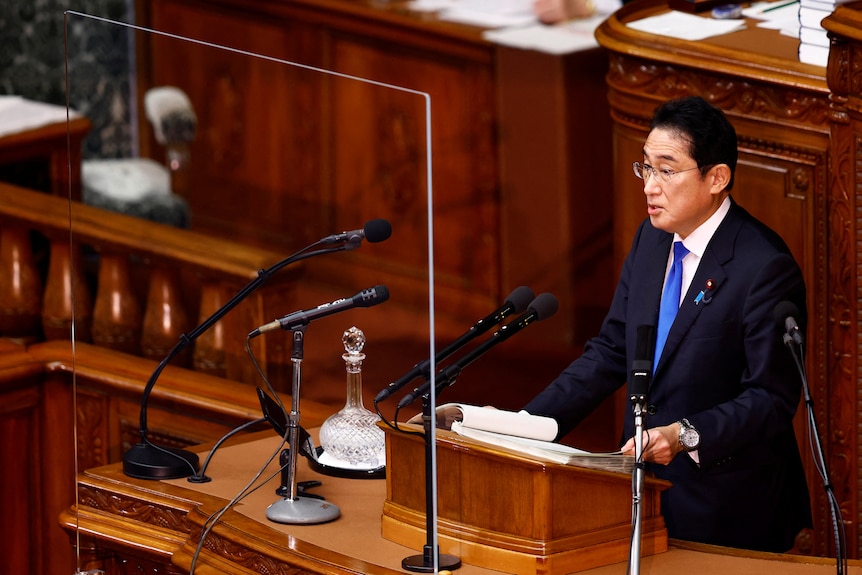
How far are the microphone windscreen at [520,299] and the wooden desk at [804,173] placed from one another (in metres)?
1.22

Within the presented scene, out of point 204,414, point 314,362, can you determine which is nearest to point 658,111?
point 314,362

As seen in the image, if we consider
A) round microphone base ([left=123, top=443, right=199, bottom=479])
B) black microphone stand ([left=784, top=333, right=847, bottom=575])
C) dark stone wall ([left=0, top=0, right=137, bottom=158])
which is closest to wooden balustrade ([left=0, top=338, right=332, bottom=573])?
round microphone base ([left=123, top=443, right=199, bottom=479])

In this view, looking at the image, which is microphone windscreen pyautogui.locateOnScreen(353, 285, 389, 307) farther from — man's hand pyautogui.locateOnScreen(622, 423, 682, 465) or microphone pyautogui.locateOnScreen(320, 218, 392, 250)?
man's hand pyautogui.locateOnScreen(622, 423, 682, 465)

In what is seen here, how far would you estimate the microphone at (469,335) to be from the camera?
268cm

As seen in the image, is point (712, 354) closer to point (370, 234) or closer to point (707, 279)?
point (707, 279)

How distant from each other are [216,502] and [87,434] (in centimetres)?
141

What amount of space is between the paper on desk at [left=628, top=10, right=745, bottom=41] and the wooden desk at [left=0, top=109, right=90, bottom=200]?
188 centimetres

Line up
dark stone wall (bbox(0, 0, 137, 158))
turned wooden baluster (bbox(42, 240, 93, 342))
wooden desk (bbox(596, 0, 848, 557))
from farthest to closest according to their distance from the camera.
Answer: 1. dark stone wall (bbox(0, 0, 137, 158))
2. turned wooden baluster (bbox(42, 240, 93, 342))
3. wooden desk (bbox(596, 0, 848, 557))

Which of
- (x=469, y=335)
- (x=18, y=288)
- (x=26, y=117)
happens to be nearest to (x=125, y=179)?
(x=26, y=117)

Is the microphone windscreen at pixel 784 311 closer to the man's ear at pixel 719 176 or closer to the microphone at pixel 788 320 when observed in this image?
the microphone at pixel 788 320

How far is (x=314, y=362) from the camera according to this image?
9.97 ft

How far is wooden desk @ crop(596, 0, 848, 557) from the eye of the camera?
383cm

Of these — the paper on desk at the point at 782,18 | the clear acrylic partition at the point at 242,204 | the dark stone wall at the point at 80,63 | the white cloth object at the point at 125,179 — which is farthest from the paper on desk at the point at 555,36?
the dark stone wall at the point at 80,63

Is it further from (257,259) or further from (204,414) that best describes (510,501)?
(257,259)
